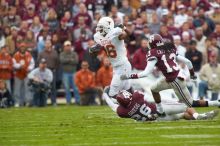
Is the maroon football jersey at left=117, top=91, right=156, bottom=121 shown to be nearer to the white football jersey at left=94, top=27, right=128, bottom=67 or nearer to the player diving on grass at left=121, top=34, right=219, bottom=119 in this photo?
the player diving on grass at left=121, top=34, right=219, bottom=119

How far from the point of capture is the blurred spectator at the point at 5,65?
19.6 metres

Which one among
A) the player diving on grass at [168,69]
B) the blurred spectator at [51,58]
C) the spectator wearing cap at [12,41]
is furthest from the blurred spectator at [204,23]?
the player diving on grass at [168,69]

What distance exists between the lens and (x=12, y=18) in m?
21.2

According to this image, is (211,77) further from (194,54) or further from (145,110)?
(145,110)

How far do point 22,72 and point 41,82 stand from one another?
692 millimetres

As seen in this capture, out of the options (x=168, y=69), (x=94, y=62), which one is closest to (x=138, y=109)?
(x=168, y=69)

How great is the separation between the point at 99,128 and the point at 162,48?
183 centimetres

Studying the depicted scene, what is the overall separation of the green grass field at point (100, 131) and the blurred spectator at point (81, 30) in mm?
5848

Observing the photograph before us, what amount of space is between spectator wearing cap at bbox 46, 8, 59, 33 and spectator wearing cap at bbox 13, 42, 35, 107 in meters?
1.28

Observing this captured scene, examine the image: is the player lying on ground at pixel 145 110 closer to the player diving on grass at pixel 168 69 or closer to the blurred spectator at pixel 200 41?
the player diving on grass at pixel 168 69

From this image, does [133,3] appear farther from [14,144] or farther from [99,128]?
[14,144]

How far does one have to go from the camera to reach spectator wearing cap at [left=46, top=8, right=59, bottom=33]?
68.7 ft

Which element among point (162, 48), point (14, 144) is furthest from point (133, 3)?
point (14, 144)

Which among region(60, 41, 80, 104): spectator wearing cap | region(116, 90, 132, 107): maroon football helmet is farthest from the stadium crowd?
region(116, 90, 132, 107): maroon football helmet
